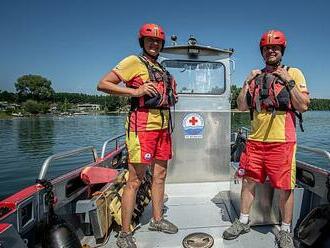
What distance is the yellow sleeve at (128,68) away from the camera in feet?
9.40

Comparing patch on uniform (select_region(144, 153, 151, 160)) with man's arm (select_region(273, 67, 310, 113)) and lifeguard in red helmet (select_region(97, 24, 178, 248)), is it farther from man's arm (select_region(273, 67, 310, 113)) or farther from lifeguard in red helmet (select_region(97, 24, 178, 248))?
man's arm (select_region(273, 67, 310, 113))

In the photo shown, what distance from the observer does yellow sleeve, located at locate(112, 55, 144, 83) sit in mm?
2864

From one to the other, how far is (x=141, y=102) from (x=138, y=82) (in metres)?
0.19

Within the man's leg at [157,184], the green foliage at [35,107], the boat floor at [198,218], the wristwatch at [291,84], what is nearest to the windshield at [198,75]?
the boat floor at [198,218]

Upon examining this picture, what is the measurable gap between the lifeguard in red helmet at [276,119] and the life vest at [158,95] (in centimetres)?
80

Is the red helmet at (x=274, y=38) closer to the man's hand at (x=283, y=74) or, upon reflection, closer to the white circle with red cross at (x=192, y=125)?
the man's hand at (x=283, y=74)

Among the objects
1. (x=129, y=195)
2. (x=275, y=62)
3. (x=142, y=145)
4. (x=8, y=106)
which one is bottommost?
(x=8, y=106)

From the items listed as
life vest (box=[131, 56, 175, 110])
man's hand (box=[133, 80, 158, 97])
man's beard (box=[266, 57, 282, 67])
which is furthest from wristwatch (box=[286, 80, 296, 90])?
man's hand (box=[133, 80, 158, 97])

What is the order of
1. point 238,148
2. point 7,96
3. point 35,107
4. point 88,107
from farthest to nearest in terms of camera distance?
point 88,107
point 7,96
point 35,107
point 238,148

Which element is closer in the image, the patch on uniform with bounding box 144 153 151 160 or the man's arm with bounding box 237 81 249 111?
the patch on uniform with bounding box 144 153 151 160

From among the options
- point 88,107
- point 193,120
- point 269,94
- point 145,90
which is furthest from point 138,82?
point 88,107

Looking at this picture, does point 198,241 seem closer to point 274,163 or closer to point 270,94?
point 274,163

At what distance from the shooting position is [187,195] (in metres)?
4.50

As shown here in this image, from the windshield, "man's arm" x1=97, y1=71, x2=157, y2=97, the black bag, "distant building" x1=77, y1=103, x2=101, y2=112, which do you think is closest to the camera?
"man's arm" x1=97, y1=71, x2=157, y2=97
